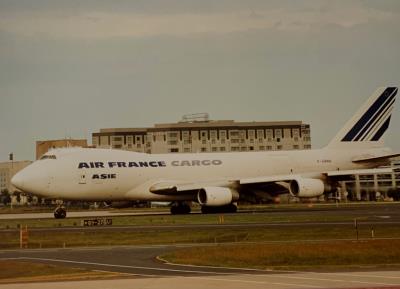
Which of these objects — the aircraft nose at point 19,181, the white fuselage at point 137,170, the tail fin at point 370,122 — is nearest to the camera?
the aircraft nose at point 19,181

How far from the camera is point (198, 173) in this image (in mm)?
69438

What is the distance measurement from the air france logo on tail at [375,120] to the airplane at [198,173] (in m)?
0.18

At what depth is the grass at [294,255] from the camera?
26.2 meters

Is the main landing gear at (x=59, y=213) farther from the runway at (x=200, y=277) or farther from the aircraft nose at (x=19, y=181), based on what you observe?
the runway at (x=200, y=277)

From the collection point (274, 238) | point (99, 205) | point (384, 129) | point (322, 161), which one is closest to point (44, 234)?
point (274, 238)

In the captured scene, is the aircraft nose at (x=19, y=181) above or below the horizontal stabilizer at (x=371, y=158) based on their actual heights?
below

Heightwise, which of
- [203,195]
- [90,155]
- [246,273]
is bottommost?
[246,273]

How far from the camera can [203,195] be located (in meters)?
64.6

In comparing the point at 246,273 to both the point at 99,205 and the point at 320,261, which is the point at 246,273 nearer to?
the point at 320,261

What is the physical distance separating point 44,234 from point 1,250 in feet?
27.1

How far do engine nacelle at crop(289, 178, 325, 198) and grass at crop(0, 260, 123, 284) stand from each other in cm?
4210

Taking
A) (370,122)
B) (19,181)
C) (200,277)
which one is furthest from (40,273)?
(370,122)

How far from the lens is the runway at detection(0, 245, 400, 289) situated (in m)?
19.9

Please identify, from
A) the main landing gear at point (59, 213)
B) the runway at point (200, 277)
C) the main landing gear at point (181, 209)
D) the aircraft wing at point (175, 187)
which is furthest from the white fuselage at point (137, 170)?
the runway at point (200, 277)
